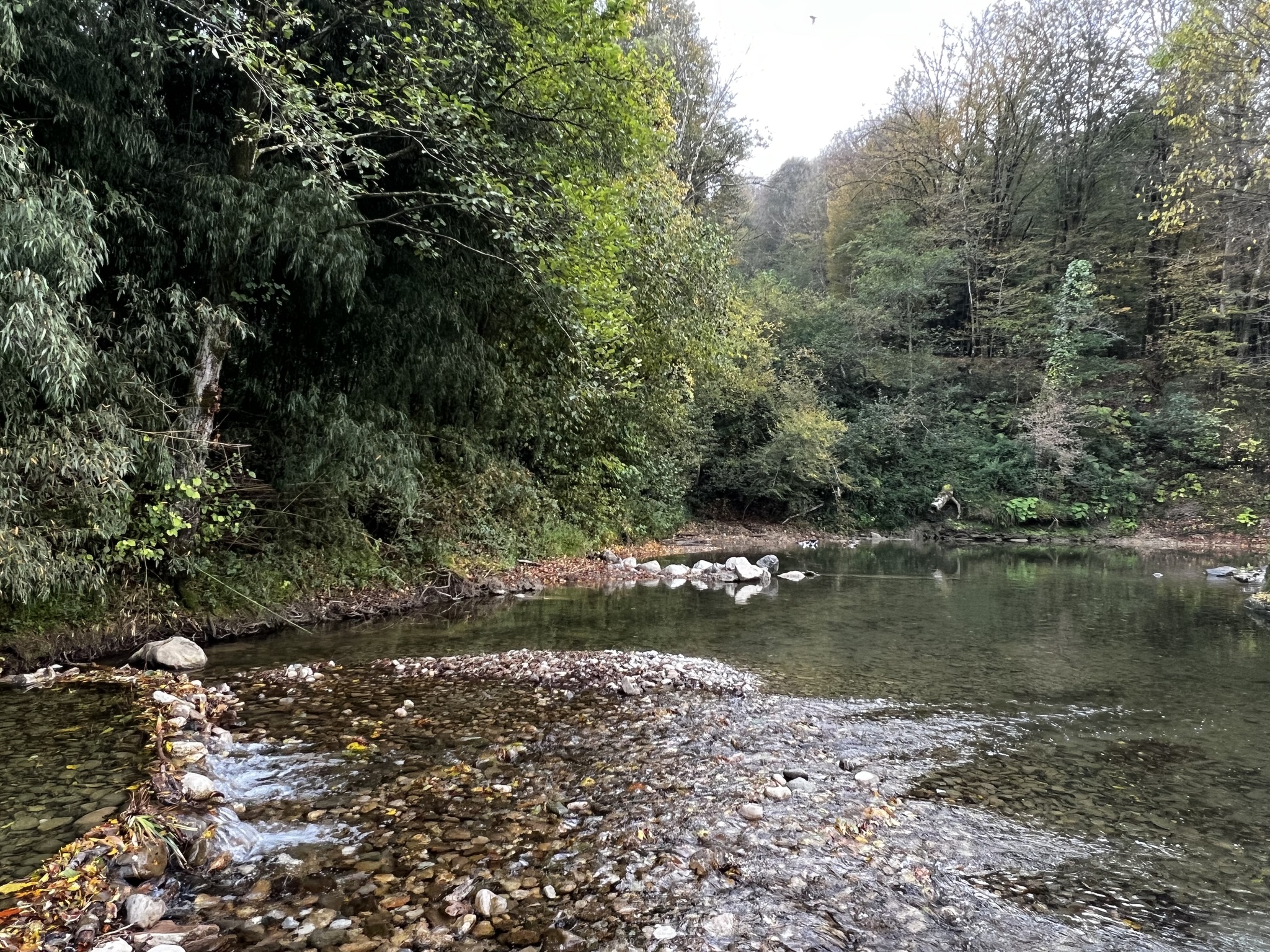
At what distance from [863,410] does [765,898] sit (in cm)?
2709

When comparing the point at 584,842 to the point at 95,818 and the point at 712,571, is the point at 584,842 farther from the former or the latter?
the point at 712,571

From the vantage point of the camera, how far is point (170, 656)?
22.7ft

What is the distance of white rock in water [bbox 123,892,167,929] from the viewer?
283cm

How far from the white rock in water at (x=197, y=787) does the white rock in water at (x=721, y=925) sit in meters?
3.03

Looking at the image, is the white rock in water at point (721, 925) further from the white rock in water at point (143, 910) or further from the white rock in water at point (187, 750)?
the white rock in water at point (187, 750)

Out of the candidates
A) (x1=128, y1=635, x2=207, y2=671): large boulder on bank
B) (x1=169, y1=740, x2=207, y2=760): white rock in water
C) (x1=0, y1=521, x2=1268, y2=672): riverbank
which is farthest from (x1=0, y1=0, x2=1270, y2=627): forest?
(x1=169, y1=740, x2=207, y2=760): white rock in water

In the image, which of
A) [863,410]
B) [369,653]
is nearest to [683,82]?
[863,410]

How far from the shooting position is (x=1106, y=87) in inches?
1151

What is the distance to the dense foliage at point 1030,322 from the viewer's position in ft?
84.1

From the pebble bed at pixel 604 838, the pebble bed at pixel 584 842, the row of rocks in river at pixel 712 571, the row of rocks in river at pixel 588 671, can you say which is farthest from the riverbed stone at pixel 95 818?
the row of rocks in river at pixel 712 571

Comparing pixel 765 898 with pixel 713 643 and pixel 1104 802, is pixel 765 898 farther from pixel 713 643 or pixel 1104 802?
pixel 713 643

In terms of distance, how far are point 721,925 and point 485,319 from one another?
11251 mm

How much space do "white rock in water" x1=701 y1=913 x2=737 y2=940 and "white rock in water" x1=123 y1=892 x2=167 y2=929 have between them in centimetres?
245

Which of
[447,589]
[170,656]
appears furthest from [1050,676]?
[170,656]
